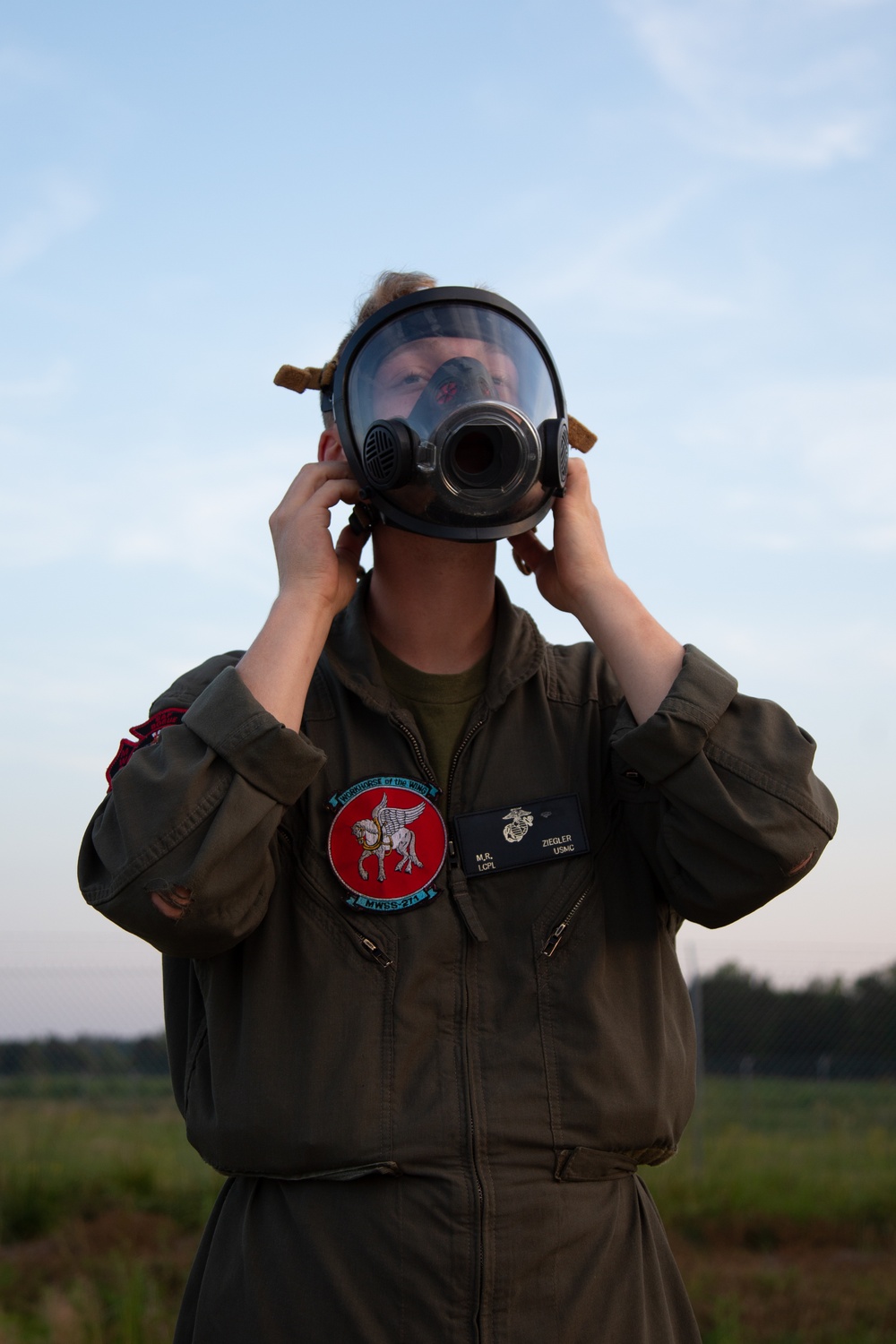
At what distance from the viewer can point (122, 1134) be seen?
799cm

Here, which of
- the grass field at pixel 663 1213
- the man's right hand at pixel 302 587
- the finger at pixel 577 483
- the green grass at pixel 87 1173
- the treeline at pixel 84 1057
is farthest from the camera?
the treeline at pixel 84 1057

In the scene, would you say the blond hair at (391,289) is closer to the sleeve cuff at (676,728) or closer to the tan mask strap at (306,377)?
the tan mask strap at (306,377)

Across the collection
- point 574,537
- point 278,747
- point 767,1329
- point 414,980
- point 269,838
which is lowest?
point 767,1329

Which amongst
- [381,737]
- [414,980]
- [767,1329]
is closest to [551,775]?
[381,737]

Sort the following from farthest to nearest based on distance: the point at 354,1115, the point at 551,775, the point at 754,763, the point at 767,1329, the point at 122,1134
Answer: the point at 122,1134 → the point at 767,1329 → the point at 551,775 → the point at 754,763 → the point at 354,1115

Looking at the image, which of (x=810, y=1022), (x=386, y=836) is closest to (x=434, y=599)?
(x=386, y=836)

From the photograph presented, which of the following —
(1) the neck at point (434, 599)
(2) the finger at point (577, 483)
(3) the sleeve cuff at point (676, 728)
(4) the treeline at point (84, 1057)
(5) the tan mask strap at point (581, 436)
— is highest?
(5) the tan mask strap at point (581, 436)

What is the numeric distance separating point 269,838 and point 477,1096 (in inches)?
19.7

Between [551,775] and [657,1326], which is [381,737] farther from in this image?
[657,1326]

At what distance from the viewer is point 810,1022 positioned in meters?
9.89

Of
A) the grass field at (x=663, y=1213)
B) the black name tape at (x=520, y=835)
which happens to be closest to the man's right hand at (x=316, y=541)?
the black name tape at (x=520, y=835)

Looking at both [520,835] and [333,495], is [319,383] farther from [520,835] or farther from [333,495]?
[520,835]

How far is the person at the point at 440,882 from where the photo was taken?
1722mm

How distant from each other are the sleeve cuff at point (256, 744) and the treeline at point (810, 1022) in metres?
7.97
